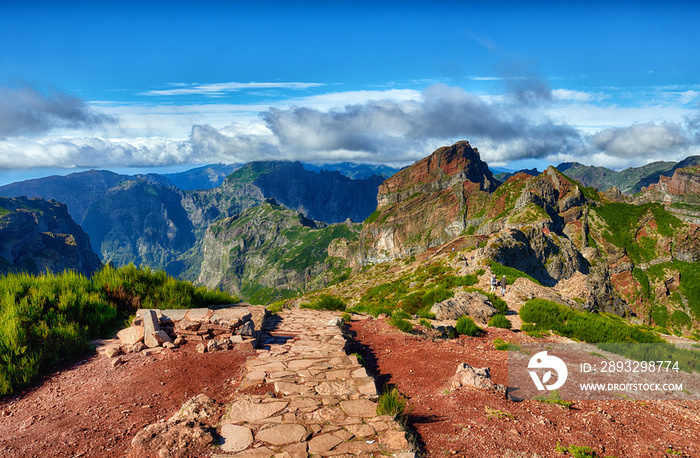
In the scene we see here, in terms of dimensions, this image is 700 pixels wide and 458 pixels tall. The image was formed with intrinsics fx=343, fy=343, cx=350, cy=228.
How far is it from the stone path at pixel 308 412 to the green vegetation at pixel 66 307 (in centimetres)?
545

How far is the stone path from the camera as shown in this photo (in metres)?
5.64

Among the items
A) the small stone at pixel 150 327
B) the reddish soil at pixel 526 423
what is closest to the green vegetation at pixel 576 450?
the reddish soil at pixel 526 423

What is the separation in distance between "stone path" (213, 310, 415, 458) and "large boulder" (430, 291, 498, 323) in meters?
8.68

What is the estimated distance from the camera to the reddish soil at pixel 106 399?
6.00 meters

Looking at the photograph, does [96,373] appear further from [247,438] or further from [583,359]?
[583,359]

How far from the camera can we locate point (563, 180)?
630 ft

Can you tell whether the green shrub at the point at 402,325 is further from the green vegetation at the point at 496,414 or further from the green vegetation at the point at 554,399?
the green vegetation at the point at 496,414

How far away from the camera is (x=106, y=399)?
24.9 ft

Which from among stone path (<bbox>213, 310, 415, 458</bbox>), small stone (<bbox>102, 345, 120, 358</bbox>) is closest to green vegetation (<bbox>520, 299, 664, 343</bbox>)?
stone path (<bbox>213, 310, 415, 458</bbox>)

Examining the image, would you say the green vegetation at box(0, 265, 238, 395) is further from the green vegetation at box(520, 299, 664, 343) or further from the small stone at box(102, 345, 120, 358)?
the green vegetation at box(520, 299, 664, 343)

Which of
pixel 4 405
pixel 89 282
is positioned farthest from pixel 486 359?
pixel 89 282

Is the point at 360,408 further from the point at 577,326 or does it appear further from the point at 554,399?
the point at 577,326

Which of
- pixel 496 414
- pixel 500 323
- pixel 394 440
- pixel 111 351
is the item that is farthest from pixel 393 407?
pixel 500 323

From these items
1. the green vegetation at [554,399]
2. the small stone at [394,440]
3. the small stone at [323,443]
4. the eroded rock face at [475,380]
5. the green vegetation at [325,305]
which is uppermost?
the small stone at [394,440]
